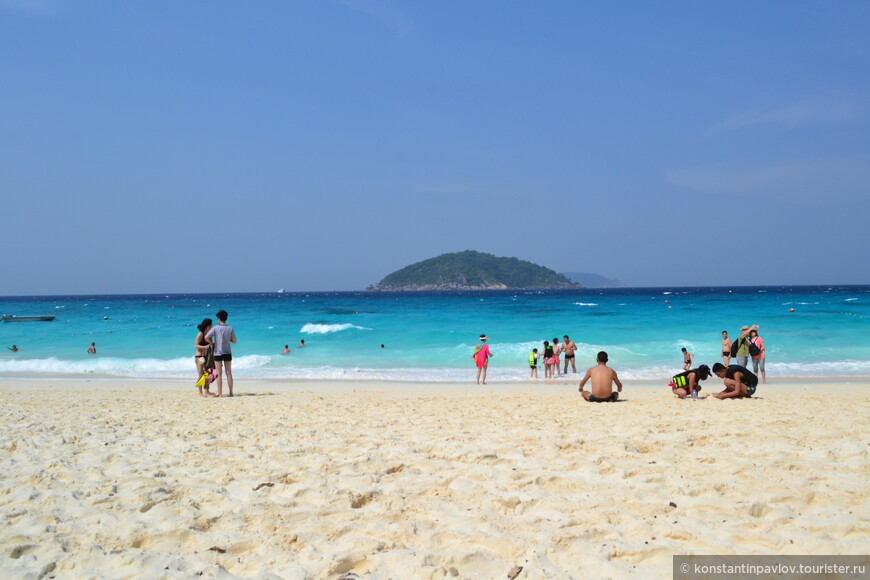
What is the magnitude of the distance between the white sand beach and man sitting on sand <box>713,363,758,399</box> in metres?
2.48

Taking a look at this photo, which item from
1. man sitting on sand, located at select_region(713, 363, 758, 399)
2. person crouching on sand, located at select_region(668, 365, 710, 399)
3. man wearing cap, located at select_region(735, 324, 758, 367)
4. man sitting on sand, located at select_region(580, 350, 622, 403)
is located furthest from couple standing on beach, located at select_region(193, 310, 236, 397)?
man wearing cap, located at select_region(735, 324, 758, 367)

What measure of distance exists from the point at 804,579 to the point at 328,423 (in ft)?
19.8

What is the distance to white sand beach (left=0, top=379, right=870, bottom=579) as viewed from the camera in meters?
3.72

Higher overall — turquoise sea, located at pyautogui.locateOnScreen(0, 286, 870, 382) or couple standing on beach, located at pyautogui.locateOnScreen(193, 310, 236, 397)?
couple standing on beach, located at pyautogui.locateOnScreen(193, 310, 236, 397)

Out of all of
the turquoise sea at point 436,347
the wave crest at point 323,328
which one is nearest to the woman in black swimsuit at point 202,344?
the turquoise sea at point 436,347

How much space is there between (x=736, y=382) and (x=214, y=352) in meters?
10.2

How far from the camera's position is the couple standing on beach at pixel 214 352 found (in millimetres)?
12086

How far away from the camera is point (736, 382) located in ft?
36.5

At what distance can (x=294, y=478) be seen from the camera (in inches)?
209

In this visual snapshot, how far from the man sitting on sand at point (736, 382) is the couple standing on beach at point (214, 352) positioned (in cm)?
953

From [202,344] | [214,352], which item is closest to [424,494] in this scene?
[214,352]

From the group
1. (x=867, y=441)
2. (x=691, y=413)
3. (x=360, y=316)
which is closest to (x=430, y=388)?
(x=691, y=413)

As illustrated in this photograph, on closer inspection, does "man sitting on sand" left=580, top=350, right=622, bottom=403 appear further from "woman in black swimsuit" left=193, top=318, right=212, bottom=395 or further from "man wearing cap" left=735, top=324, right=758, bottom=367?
"woman in black swimsuit" left=193, top=318, right=212, bottom=395

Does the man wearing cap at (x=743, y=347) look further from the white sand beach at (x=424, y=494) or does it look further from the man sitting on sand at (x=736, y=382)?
the white sand beach at (x=424, y=494)
